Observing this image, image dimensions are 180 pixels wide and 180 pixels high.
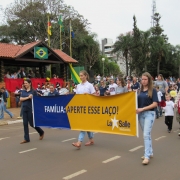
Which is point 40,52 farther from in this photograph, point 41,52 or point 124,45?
point 124,45

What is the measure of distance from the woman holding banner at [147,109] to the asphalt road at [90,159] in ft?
1.09

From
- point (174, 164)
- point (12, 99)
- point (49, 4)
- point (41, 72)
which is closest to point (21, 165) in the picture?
point (174, 164)

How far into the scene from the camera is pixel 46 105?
25.2 feet

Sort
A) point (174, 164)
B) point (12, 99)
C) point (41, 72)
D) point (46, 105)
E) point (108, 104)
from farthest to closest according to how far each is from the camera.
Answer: point (41, 72)
point (12, 99)
point (46, 105)
point (108, 104)
point (174, 164)

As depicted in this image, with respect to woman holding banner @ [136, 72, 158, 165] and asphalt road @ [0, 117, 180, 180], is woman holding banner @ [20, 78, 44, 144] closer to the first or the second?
asphalt road @ [0, 117, 180, 180]

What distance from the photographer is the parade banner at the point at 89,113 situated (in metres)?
6.04

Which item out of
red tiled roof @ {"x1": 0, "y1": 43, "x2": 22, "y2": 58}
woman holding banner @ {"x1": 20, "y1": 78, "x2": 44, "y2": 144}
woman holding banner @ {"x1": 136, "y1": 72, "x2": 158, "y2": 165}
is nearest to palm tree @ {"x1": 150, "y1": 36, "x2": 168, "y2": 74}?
red tiled roof @ {"x1": 0, "y1": 43, "x2": 22, "y2": 58}

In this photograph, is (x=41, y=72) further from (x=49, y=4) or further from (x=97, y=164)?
(x=97, y=164)

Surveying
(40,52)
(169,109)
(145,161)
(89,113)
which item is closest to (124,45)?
(40,52)

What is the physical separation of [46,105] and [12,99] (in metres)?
12.7

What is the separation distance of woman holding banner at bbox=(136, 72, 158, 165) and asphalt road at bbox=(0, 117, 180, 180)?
33 centimetres

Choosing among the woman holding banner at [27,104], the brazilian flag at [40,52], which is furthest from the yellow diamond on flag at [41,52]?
the woman holding banner at [27,104]

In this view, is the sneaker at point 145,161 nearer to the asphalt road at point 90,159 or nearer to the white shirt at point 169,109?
the asphalt road at point 90,159

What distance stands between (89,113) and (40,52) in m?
17.5
